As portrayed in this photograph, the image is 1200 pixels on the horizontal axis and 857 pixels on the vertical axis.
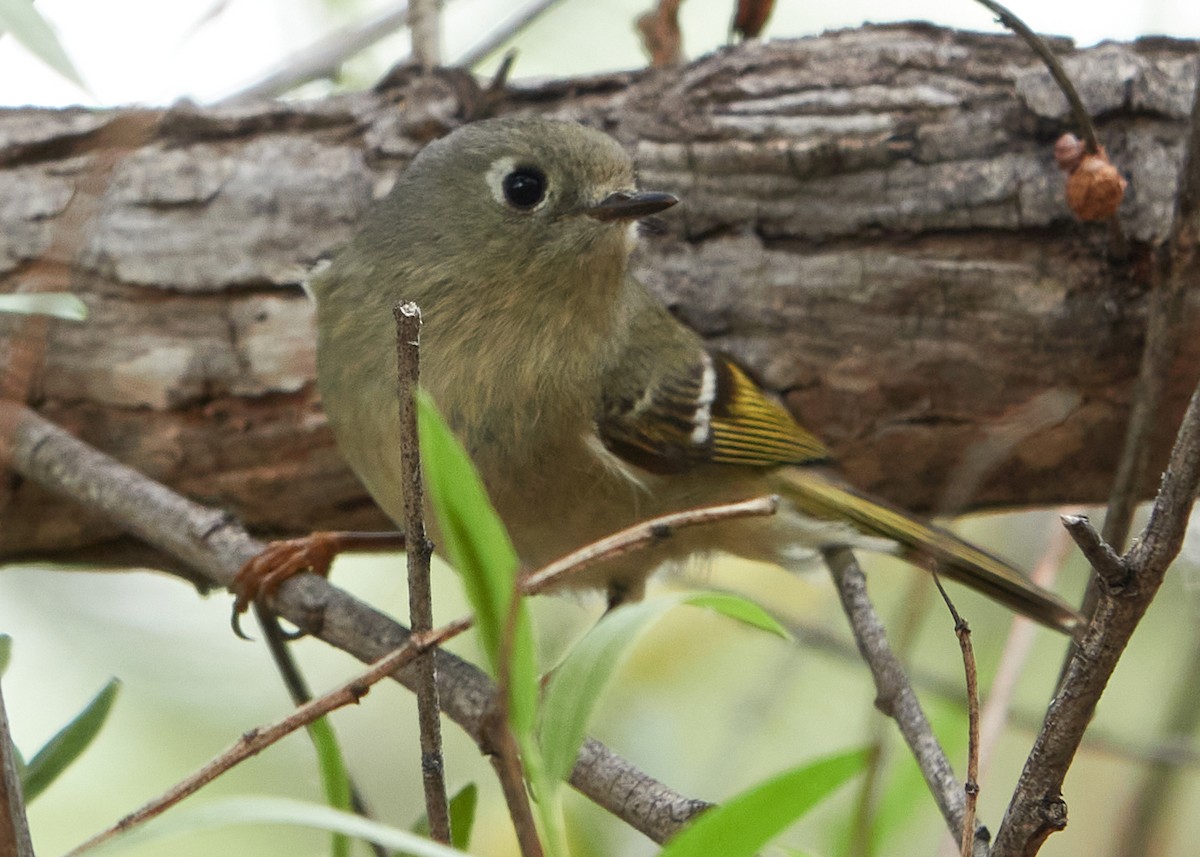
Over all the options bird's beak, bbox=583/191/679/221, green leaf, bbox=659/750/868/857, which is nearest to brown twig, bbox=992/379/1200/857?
green leaf, bbox=659/750/868/857

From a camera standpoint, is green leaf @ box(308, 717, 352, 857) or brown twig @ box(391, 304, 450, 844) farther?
green leaf @ box(308, 717, 352, 857)

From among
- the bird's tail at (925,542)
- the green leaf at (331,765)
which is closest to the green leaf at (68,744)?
the green leaf at (331,765)

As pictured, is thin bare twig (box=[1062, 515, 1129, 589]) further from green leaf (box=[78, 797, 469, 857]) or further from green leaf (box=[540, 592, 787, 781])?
green leaf (box=[78, 797, 469, 857])

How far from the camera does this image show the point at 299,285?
2.03 meters

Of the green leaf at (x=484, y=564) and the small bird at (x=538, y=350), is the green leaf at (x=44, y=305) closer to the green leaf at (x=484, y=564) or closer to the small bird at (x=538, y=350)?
the small bird at (x=538, y=350)

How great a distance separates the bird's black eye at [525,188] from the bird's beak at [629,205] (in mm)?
85

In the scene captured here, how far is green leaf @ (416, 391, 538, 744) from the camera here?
2.42ft

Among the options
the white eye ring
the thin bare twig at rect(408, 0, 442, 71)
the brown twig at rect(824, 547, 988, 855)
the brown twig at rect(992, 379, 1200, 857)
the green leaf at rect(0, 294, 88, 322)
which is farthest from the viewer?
the thin bare twig at rect(408, 0, 442, 71)

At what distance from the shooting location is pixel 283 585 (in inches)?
66.4

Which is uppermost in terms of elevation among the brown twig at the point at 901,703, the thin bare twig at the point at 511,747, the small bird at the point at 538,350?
the small bird at the point at 538,350

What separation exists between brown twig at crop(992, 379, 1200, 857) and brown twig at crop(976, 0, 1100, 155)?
3.51ft

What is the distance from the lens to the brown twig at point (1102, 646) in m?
0.75

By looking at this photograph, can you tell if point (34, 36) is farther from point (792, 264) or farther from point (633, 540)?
point (792, 264)

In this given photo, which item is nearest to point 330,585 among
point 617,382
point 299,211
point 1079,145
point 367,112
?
point 617,382
